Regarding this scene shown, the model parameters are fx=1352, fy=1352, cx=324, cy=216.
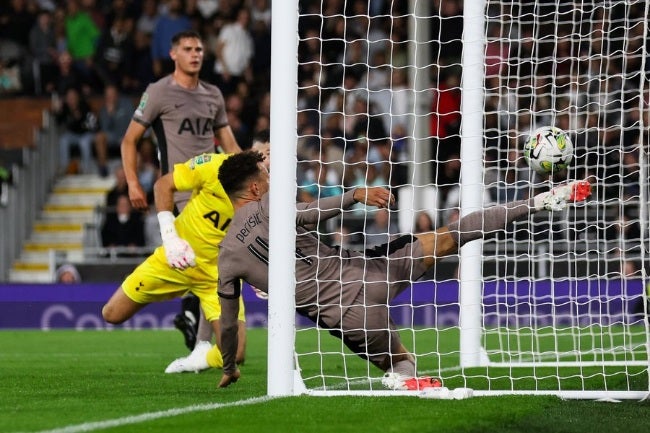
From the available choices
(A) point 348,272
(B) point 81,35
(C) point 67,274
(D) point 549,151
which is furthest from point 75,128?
(A) point 348,272

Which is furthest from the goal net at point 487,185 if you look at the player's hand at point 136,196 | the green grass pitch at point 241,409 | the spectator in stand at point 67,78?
the spectator in stand at point 67,78

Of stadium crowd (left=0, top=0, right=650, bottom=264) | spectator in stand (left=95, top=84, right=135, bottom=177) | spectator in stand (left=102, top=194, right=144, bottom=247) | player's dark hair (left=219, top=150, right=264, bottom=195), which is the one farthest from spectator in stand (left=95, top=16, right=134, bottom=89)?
player's dark hair (left=219, top=150, right=264, bottom=195)

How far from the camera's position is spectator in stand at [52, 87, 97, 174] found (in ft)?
67.7

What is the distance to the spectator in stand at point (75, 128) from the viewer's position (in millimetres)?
20641

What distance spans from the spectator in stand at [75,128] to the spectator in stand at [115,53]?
0.80 m

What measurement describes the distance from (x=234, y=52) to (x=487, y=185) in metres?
12.3

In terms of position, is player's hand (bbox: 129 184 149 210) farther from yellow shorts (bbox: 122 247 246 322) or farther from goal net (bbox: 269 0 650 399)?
goal net (bbox: 269 0 650 399)

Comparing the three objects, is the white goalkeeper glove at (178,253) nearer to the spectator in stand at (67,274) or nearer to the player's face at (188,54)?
the player's face at (188,54)

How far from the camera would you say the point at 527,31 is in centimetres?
1973

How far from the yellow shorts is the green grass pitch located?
51 cm

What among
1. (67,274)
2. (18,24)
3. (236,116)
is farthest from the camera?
(18,24)

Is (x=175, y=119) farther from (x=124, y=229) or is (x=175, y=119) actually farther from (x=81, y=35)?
(x=81, y=35)

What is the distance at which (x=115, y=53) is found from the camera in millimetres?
21797

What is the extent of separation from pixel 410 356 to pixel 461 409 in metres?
1.28
